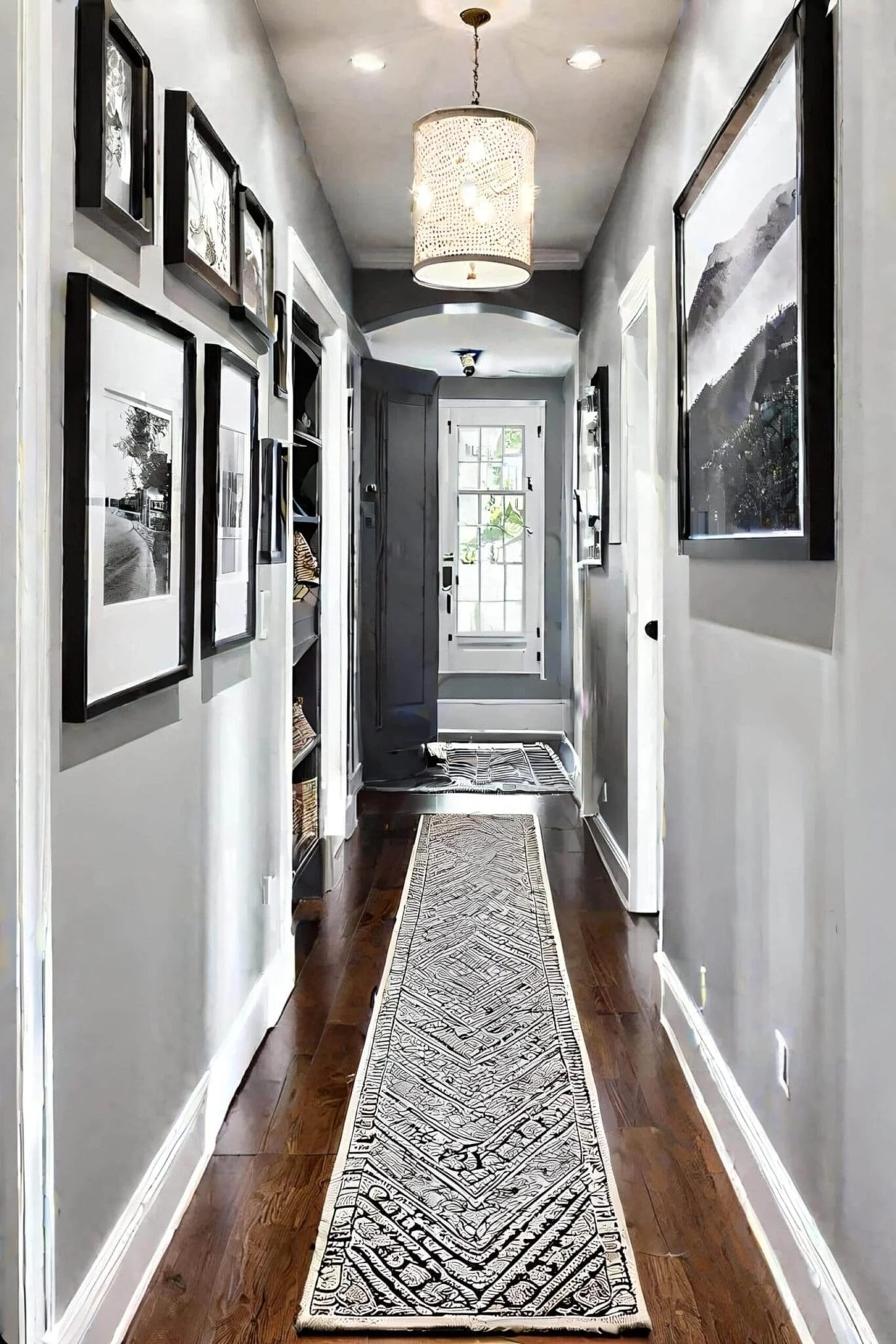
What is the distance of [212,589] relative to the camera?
2.34 m

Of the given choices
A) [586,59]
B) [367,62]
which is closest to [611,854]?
[586,59]

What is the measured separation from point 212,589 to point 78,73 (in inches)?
40.4

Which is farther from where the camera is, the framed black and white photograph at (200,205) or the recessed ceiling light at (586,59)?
the recessed ceiling light at (586,59)

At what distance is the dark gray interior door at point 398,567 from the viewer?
620 centimetres

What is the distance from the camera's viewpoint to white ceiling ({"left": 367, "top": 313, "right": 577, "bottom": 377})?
6602 mm

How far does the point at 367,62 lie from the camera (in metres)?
3.27

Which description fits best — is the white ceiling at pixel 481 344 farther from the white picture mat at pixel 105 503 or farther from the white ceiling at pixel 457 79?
the white picture mat at pixel 105 503

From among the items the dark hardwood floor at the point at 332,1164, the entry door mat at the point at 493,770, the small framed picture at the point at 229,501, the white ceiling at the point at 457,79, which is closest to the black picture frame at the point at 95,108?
the small framed picture at the point at 229,501

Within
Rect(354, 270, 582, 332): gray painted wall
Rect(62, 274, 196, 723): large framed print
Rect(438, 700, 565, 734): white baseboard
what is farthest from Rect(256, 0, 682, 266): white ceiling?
Rect(438, 700, 565, 734): white baseboard

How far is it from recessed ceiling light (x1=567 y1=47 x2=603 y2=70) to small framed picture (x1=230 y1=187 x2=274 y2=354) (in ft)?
3.42

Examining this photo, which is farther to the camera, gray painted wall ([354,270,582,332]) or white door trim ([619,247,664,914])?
gray painted wall ([354,270,582,332])

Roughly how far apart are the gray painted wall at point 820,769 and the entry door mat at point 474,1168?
38 centimetres

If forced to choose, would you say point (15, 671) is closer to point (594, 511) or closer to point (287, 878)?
point (287, 878)

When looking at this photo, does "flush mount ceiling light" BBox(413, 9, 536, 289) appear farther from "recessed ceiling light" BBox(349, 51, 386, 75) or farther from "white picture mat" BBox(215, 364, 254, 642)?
"white picture mat" BBox(215, 364, 254, 642)
